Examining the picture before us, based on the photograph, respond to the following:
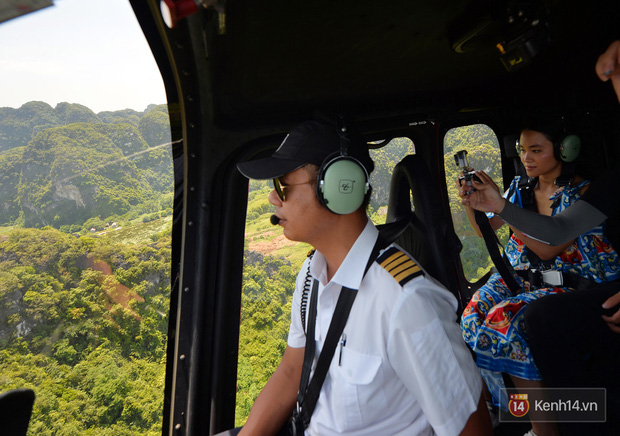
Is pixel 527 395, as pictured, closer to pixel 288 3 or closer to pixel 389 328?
pixel 389 328

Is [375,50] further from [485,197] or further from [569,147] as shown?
[569,147]

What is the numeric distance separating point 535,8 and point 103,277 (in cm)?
208

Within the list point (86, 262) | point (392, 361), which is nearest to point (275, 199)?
point (392, 361)

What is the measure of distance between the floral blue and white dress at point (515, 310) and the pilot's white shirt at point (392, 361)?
1.07 metres

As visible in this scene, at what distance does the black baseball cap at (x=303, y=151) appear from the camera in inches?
54.4

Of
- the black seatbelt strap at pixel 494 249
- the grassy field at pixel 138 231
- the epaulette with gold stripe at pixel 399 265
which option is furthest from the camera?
the black seatbelt strap at pixel 494 249

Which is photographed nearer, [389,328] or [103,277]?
[389,328]

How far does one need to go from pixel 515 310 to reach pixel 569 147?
0.99 meters

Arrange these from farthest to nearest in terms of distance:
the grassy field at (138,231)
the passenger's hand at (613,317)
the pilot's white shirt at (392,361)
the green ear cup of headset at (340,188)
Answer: the passenger's hand at (613,317), the grassy field at (138,231), the green ear cup of headset at (340,188), the pilot's white shirt at (392,361)

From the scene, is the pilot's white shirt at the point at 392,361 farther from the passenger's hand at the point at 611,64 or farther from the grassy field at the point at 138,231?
the passenger's hand at the point at 611,64

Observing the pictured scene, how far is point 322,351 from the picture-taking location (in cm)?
131

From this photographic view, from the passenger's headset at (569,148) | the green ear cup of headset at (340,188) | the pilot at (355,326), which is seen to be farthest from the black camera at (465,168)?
the green ear cup of headset at (340,188)

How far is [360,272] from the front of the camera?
4.23 ft

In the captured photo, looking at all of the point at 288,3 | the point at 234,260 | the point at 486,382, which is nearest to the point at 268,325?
the point at 234,260
